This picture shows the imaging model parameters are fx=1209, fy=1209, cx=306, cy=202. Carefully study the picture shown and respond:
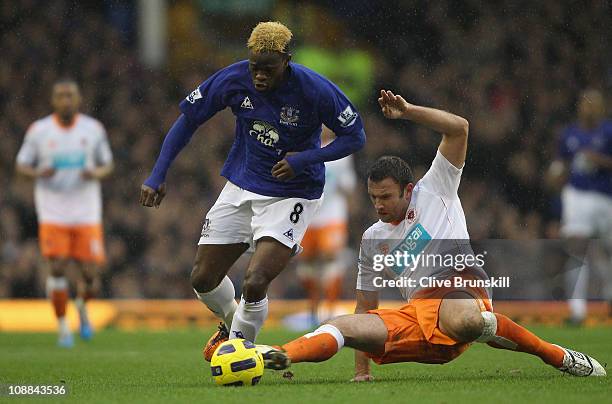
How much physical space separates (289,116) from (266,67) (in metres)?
0.41

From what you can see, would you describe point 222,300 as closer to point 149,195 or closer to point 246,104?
point 149,195

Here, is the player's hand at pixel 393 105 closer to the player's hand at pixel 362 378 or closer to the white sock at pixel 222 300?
the player's hand at pixel 362 378

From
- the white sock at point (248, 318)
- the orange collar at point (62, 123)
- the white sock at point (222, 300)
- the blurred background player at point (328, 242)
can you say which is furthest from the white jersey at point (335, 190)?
the white sock at point (248, 318)

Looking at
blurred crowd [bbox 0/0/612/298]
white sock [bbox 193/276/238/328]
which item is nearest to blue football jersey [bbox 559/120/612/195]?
blurred crowd [bbox 0/0/612/298]

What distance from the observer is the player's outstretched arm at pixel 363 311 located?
22.4ft

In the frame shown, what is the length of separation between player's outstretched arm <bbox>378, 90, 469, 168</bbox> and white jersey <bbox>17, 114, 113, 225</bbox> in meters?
5.84

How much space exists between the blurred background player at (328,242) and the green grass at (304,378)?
2.48m

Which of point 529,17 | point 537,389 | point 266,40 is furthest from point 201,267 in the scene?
point 529,17

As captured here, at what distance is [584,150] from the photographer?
1307cm

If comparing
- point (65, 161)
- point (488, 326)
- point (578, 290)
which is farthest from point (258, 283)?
point (578, 290)

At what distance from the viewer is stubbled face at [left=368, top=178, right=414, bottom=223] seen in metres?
6.57

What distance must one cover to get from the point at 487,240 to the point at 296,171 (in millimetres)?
8271

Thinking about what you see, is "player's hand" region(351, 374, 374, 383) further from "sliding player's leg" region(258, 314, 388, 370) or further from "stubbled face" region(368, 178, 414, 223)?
"stubbled face" region(368, 178, 414, 223)

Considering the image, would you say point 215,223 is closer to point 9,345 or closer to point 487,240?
point 9,345
